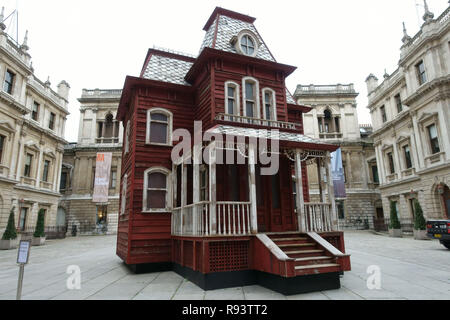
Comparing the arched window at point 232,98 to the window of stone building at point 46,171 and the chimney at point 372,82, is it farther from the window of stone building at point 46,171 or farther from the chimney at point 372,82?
the chimney at point 372,82

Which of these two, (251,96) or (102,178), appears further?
(102,178)

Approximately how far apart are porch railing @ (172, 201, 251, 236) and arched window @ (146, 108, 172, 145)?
3.11 metres

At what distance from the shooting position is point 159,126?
12.3 m

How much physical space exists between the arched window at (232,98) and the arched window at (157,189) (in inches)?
145

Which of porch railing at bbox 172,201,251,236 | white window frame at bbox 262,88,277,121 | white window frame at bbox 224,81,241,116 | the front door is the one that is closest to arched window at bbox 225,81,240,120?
white window frame at bbox 224,81,241,116

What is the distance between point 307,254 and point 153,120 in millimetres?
8066

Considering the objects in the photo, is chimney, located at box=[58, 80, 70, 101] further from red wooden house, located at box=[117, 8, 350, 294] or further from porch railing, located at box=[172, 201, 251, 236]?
porch railing, located at box=[172, 201, 251, 236]

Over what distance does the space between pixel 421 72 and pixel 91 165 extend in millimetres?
37028

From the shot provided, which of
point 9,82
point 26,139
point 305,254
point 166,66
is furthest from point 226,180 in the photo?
point 26,139

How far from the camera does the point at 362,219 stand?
34.6 meters

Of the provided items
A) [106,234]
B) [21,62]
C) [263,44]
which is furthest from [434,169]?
[21,62]

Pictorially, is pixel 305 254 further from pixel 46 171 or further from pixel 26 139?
pixel 46 171

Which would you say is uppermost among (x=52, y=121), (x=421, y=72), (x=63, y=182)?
(x=421, y=72)

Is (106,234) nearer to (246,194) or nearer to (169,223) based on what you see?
(169,223)
